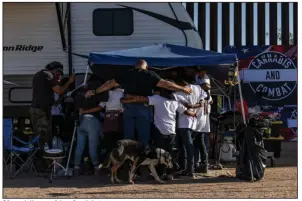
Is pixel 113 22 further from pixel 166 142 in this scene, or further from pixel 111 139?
pixel 166 142

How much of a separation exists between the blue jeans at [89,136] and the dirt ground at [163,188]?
0.95 ft

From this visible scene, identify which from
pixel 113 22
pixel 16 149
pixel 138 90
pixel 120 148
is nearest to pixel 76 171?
pixel 16 149

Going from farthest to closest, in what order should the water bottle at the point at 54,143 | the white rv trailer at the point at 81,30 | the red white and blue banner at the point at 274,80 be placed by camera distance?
the red white and blue banner at the point at 274,80 → the white rv trailer at the point at 81,30 → the water bottle at the point at 54,143

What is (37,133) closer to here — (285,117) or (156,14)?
(156,14)

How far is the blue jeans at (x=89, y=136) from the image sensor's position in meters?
7.16

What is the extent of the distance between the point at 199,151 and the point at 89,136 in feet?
5.21

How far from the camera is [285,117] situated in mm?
12836

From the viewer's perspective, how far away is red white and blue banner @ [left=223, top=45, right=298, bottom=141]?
42.2 feet

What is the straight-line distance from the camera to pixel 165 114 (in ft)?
22.4

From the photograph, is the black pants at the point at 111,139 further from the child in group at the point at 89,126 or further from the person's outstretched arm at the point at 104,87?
the person's outstretched arm at the point at 104,87

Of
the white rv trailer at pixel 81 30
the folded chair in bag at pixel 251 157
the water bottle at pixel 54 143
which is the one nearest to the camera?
the folded chair in bag at pixel 251 157

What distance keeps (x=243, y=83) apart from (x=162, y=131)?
639 centimetres

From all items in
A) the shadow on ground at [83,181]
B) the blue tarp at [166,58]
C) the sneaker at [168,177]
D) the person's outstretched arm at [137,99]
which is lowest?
the shadow on ground at [83,181]

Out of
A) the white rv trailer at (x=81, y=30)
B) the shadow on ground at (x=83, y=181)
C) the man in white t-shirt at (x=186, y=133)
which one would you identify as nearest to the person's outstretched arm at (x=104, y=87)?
the man in white t-shirt at (x=186, y=133)
